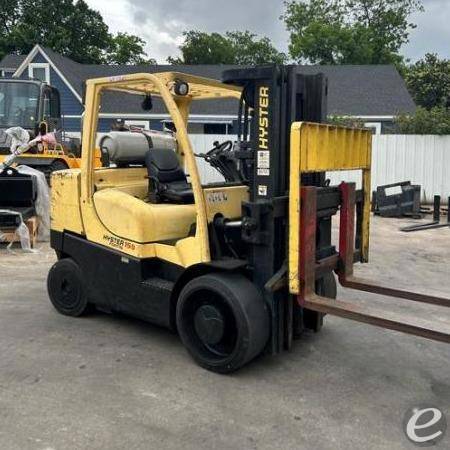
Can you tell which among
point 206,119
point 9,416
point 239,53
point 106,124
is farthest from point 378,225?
point 239,53

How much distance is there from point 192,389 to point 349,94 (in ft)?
74.1

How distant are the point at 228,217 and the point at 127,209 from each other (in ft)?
2.73

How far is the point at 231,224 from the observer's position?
170 inches

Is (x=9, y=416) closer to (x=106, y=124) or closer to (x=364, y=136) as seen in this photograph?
(x=364, y=136)

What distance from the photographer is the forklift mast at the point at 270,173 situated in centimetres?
407

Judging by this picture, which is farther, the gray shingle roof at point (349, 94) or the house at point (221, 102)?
the gray shingle roof at point (349, 94)

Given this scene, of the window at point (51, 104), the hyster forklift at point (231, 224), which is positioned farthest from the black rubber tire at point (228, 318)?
the window at point (51, 104)

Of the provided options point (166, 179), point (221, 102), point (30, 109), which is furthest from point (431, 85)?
point (166, 179)

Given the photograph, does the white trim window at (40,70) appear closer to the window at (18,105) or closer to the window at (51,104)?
the window at (51,104)

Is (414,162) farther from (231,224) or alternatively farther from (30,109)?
(231,224)

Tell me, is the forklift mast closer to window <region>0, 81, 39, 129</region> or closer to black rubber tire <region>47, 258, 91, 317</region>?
black rubber tire <region>47, 258, 91, 317</region>

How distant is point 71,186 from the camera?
5215 millimetres

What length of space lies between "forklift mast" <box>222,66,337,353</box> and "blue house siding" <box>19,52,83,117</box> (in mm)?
22129

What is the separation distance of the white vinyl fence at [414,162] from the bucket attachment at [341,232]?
1090 centimetres
